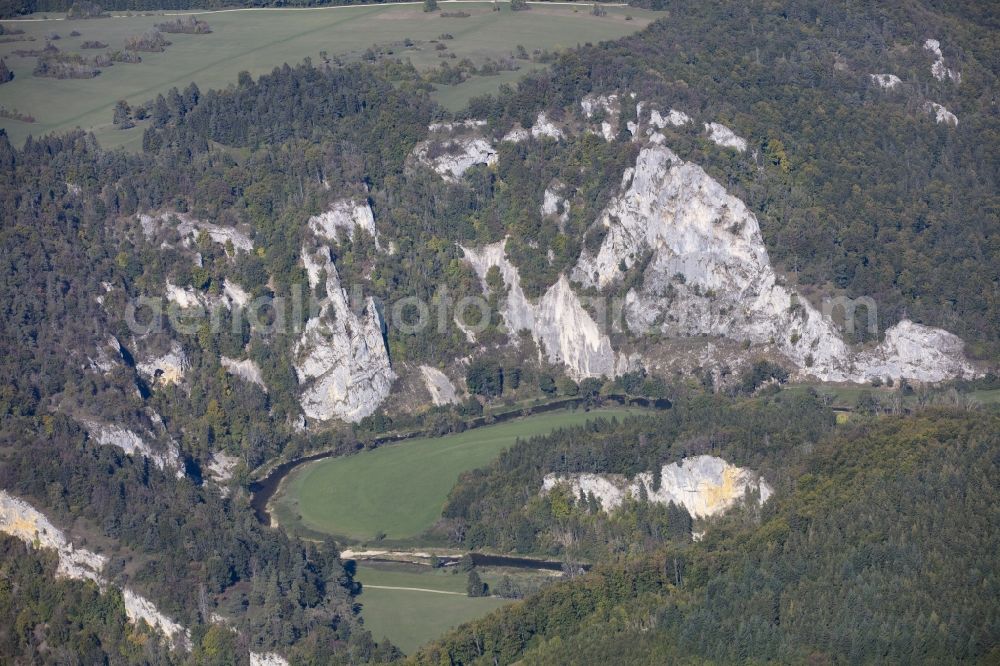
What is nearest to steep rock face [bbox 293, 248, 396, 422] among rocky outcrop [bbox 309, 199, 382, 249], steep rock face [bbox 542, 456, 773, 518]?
rocky outcrop [bbox 309, 199, 382, 249]

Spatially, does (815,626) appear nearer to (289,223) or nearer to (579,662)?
(579,662)

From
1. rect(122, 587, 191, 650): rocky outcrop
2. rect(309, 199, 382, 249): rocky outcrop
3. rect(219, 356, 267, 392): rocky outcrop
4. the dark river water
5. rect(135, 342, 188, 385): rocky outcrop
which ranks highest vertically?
rect(309, 199, 382, 249): rocky outcrop

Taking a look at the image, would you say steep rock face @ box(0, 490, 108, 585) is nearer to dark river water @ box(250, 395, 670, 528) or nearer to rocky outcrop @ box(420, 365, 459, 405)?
dark river water @ box(250, 395, 670, 528)

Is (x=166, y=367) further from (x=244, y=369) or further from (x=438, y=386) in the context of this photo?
(x=438, y=386)

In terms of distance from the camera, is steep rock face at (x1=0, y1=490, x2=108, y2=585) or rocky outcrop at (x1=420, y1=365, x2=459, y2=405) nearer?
steep rock face at (x1=0, y1=490, x2=108, y2=585)

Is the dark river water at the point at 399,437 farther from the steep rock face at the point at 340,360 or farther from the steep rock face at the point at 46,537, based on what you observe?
the steep rock face at the point at 46,537

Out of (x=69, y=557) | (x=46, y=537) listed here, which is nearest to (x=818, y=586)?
(x=69, y=557)

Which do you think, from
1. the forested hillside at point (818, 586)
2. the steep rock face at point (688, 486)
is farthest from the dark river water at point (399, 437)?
the forested hillside at point (818, 586)
